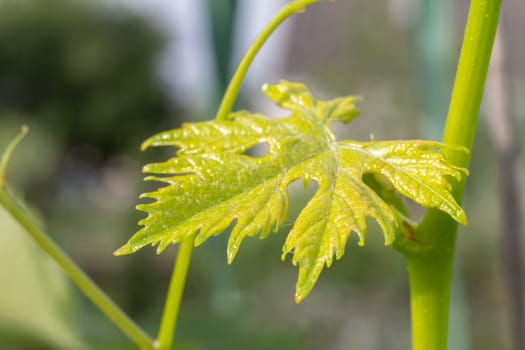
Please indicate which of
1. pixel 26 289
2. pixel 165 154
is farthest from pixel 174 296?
pixel 165 154

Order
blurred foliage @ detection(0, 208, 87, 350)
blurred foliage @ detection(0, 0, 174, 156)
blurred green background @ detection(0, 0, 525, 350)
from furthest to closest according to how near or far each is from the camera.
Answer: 1. blurred foliage @ detection(0, 0, 174, 156)
2. blurred green background @ detection(0, 0, 525, 350)
3. blurred foliage @ detection(0, 208, 87, 350)

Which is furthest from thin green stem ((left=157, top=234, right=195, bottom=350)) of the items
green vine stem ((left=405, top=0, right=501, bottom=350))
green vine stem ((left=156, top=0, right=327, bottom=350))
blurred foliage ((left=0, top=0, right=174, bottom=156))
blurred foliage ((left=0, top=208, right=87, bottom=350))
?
blurred foliage ((left=0, top=0, right=174, bottom=156))

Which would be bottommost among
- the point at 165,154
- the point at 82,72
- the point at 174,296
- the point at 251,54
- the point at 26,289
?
the point at 165,154

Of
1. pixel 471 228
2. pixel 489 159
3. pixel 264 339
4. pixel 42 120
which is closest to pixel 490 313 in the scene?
pixel 471 228

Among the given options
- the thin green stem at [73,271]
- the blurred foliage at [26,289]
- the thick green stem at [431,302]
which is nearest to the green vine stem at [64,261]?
the thin green stem at [73,271]

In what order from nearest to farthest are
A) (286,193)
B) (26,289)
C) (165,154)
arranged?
1. (286,193)
2. (26,289)
3. (165,154)

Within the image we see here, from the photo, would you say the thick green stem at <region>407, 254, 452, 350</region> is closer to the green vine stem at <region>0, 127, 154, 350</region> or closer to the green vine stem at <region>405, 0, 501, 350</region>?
the green vine stem at <region>405, 0, 501, 350</region>

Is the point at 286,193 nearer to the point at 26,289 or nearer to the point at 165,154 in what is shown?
the point at 26,289
